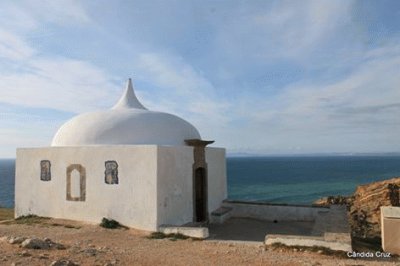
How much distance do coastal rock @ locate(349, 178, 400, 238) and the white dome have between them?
31.6ft

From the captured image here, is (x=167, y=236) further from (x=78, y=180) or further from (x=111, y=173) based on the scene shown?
(x=78, y=180)

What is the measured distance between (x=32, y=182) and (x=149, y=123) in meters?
4.97

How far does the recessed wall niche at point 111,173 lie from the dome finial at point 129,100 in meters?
3.37

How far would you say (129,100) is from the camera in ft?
48.6

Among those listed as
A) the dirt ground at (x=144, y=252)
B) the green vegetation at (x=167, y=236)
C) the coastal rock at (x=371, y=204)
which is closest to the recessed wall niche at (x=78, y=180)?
the dirt ground at (x=144, y=252)

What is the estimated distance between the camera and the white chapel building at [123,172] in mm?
11320

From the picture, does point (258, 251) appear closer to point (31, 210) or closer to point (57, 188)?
point (57, 188)

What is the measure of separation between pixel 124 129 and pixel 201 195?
386cm

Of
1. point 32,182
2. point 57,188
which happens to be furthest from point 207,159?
point 32,182

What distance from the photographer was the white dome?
12469 mm

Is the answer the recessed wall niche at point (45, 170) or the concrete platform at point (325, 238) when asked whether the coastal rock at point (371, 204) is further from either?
the recessed wall niche at point (45, 170)

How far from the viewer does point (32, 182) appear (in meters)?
13.4

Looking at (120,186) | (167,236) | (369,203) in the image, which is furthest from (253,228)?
(369,203)

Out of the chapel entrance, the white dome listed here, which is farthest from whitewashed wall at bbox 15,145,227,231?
the white dome
